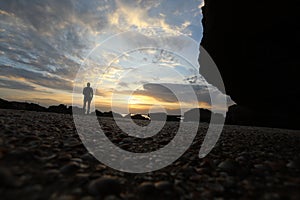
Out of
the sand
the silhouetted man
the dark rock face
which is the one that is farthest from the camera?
the silhouetted man

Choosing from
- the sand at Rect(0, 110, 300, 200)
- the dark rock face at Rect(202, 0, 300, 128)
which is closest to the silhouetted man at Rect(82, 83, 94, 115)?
the dark rock face at Rect(202, 0, 300, 128)

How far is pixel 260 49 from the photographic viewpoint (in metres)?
7.21

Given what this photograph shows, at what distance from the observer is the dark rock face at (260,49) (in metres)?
5.78

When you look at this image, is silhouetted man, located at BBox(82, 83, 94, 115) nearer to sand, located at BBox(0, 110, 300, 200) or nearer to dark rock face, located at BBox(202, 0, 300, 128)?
dark rock face, located at BBox(202, 0, 300, 128)

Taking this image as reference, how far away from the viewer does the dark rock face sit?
Result: 5781mm

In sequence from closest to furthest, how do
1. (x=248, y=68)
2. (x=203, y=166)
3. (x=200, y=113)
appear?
(x=203, y=166), (x=248, y=68), (x=200, y=113)

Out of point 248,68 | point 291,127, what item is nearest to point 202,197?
point 248,68

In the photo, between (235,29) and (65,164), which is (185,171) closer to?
(65,164)

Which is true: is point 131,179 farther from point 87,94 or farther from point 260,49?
point 87,94

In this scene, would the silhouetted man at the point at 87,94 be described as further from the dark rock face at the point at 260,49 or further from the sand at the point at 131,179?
the sand at the point at 131,179

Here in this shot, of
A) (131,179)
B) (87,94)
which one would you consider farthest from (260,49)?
(87,94)

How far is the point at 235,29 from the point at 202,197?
6801mm

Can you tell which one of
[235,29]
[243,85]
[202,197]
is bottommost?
[202,197]

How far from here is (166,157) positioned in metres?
3.07
